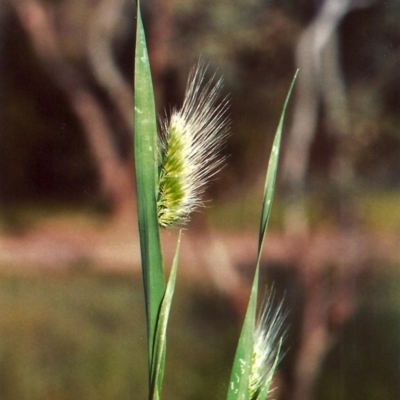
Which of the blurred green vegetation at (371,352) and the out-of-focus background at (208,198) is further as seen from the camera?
the blurred green vegetation at (371,352)

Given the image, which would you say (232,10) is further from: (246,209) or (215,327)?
(215,327)

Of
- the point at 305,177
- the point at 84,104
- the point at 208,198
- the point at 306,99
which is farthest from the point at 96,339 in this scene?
the point at 306,99

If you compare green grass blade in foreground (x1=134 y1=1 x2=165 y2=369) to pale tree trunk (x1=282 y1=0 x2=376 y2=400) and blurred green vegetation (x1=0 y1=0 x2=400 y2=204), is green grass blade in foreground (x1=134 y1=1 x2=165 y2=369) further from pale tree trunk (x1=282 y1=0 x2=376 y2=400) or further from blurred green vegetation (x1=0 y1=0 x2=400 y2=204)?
pale tree trunk (x1=282 y1=0 x2=376 y2=400)

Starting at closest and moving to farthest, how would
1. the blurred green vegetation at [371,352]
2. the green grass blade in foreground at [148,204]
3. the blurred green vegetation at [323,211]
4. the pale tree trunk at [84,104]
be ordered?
the green grass blade in foreground at [148,204], the pale tree trunk at [84,104], the blurred green vegetation at [323,211], the blurred green vegetation at [371,352]

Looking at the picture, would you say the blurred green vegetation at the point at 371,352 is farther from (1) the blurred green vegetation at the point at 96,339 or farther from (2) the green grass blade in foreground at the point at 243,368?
(2) the green grass blade in foreground at the point at 243,368

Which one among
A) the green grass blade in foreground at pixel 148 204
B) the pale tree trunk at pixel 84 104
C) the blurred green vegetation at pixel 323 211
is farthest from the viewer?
the blurred green vegetation at pixel 323 211

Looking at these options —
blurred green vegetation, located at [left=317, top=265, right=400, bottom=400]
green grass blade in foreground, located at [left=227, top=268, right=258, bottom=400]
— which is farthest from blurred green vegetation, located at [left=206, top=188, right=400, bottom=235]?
green grass blade in foreground, located at [left=227, top=268, right=258, bottom=400]

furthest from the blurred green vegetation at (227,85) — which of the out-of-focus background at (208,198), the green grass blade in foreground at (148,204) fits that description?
the green grass blade in foreground at (148,204)

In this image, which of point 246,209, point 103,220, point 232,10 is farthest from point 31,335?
point 232,10
